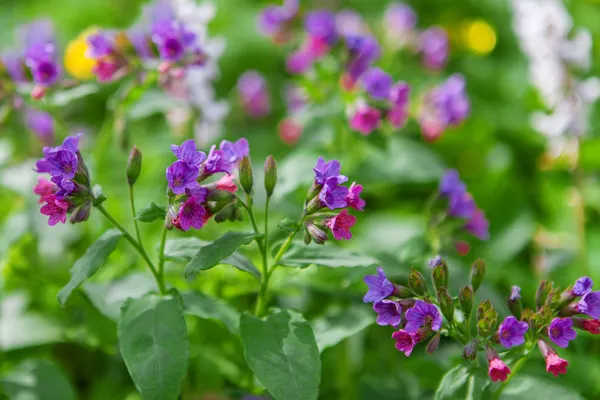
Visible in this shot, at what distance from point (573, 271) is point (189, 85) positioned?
1.20 meters

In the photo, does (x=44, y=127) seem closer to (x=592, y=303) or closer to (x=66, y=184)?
(x=66, y=184)

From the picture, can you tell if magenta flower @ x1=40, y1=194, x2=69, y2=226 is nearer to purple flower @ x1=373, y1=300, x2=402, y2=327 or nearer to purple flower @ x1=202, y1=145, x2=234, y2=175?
purple flower @ x1=202, y1=145, x2=234, y2=175

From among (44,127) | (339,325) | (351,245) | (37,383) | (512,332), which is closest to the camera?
(512,332)

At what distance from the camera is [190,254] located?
1.34 metres

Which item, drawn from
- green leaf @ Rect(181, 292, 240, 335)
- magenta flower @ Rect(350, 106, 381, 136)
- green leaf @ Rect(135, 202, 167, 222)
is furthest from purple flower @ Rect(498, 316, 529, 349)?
magenta flower @ Rect(350, 106, 381, 136)

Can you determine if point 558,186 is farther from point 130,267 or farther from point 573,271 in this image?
point 130,267

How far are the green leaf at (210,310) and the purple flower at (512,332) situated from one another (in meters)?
0.47

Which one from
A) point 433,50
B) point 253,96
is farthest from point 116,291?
point 433,50

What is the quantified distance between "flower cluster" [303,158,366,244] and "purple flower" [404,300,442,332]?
0.16m

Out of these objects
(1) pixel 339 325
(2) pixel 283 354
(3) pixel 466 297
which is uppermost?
(3) pixel 466 297

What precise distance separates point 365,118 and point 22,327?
0.93 meters

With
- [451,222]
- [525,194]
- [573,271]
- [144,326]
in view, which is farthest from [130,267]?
[525,194]

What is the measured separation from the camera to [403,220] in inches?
90.0

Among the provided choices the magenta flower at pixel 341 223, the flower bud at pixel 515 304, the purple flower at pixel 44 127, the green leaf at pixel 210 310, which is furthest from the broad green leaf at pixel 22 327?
the flower bud at pixel 515 304
